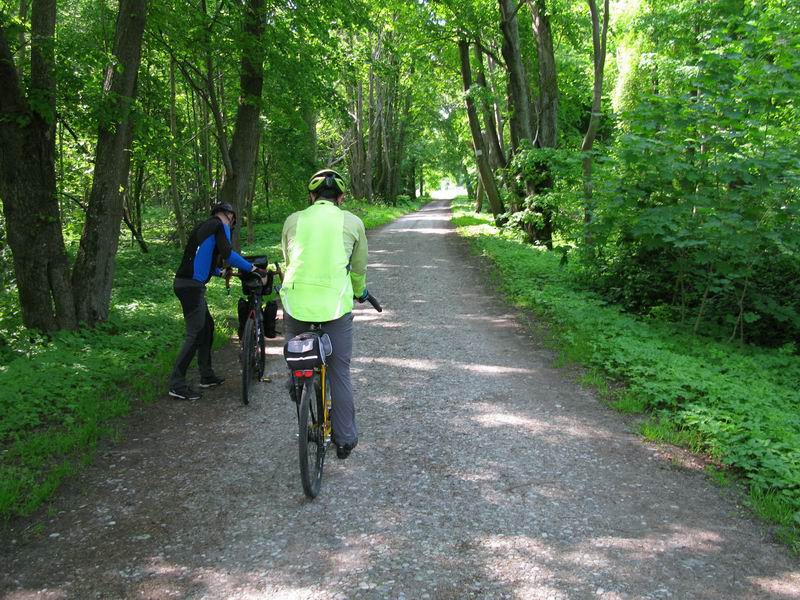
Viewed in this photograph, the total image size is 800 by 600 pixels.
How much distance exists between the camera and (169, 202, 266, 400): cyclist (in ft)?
18.7

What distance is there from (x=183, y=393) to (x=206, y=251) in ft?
4.88

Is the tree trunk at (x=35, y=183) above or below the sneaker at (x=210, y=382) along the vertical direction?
above

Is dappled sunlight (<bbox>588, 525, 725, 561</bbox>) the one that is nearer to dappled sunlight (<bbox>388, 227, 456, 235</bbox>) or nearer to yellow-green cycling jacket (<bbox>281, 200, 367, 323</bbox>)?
yellow-green cycling jacket (<bbox>281, 200, 367, 323</bbox>)

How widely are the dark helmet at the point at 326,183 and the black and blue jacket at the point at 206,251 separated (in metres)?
1.98

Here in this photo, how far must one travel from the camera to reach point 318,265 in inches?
149

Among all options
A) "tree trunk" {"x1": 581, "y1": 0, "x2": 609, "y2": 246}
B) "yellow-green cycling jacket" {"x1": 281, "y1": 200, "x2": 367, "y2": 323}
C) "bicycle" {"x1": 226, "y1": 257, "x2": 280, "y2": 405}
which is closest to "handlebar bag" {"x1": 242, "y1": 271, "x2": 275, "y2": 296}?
"bicycle" {"x1": 226, "y1": 257, "x2": 280, "y2": 405}

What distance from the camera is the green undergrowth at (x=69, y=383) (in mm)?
4332

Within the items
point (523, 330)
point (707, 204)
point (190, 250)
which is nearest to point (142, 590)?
point (190, 250)

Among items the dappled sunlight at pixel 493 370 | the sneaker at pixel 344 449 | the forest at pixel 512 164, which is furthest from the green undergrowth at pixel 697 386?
the sneaker at pixel 344 449

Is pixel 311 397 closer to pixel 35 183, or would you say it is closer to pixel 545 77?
pixel 35 183

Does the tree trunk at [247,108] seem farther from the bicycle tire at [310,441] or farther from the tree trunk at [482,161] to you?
the tree trunk at [482,161]

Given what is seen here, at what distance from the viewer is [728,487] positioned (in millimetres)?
4129

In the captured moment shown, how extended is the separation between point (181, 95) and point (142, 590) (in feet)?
73.0

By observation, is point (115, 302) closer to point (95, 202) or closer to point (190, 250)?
point (95, 202)
